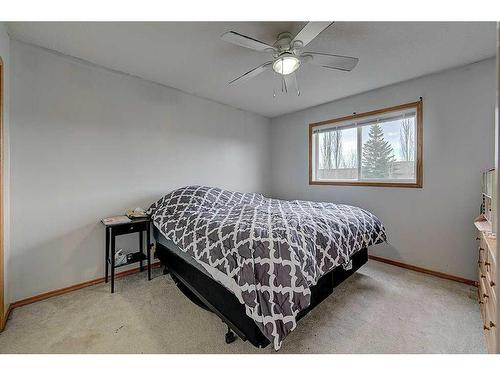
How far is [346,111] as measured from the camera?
3.18 m

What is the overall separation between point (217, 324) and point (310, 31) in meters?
2.21

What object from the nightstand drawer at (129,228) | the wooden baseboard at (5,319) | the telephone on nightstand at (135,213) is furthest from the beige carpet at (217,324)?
the telephone on nightstand at (135,213)

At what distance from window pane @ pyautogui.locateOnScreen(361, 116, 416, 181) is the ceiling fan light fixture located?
71.6 inches

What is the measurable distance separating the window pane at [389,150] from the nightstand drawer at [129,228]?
299cm

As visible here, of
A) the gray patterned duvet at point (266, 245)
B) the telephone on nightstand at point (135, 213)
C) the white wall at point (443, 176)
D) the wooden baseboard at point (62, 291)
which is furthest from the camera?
the telephone on nightstand at point (135, 213)

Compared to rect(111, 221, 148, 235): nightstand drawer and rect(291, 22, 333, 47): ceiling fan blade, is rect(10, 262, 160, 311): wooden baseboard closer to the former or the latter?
rect(111, 221, 148, 235): nightstand drawer

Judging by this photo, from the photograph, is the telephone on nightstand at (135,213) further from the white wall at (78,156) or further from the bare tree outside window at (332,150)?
the bare tree outside window at (332,150)

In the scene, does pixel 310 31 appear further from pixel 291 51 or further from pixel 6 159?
pixel 6 159

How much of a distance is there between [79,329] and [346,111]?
386cm

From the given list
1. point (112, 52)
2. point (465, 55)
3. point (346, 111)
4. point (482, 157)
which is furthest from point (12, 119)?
→ point (482, 157)

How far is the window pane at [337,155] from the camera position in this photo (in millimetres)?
3225
